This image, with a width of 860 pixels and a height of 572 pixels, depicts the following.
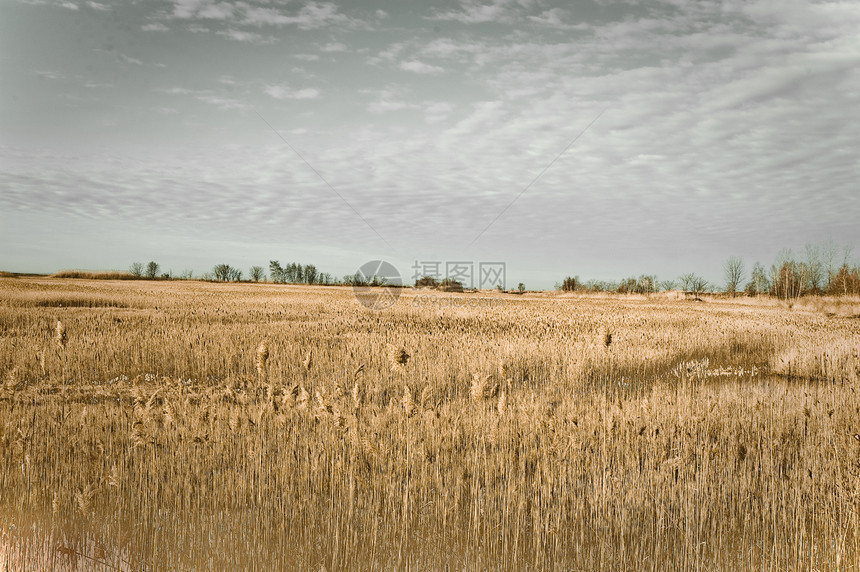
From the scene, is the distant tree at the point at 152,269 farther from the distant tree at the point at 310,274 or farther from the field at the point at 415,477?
the field at the point at 415,477

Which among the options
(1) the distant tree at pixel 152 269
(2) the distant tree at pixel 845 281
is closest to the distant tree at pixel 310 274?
(1) the distant tree at pixel 152 269

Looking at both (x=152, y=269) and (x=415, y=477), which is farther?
(x=152, y=269)

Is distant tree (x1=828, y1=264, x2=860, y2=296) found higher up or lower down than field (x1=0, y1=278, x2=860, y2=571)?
higher up

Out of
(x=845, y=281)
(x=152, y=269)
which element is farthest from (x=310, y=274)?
(x=845, y=281)

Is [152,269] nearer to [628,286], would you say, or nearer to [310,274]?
[310,274]

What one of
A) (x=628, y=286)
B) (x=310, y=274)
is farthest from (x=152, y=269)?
(x=628, y=286)

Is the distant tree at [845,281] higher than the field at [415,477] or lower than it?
higher

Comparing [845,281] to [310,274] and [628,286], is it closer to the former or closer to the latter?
[628,286]

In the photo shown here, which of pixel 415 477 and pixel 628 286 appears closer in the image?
pixel 415 477

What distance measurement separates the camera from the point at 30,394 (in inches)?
363

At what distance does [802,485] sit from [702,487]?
3.74 ft

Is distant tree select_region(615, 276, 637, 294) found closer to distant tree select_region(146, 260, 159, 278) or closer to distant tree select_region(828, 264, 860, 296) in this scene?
distant tree select_region(828, 264, 860, 296)

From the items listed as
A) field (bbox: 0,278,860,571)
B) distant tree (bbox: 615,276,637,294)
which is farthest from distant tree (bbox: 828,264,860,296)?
field (bbox: 0,278,860,571)

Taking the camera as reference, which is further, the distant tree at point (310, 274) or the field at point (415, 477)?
the distant tree at point (310, 274)
